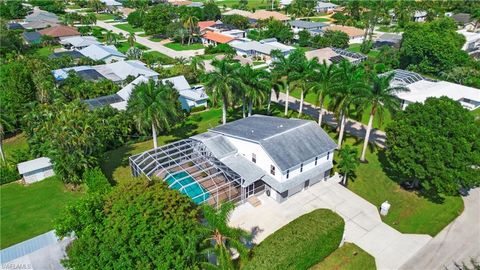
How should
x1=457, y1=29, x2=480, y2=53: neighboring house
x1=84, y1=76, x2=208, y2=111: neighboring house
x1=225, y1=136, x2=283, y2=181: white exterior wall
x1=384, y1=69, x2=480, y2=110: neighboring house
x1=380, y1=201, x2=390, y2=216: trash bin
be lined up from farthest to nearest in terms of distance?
x1=457, y1=29, x2=480, y2=53: neighboring house, x1=384, y1=69, x2=480, y2=110: neighboring house, x1=84, y1=76, x2=208, y2=111: neighboring house, x1=225, y1=136, x2=283, y2=181: white exterior wall, x1=380, y1=201, x2=390, y2=216: trash bin

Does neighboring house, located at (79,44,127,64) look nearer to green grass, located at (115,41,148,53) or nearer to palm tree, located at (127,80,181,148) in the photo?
green grass, located at (115,41,148,53)

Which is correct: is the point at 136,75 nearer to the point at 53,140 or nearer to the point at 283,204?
the point at 53,140

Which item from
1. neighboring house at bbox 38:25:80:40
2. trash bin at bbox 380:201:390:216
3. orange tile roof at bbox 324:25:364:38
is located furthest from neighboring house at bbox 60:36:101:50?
trash bin at bbox 380:201:390:216

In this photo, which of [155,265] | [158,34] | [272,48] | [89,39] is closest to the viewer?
[155,265]

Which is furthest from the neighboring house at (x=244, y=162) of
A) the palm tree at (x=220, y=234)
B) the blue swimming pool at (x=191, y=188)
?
the palm tree at (x=220, y=234)

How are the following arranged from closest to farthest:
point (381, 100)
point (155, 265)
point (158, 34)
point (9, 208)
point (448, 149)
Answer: point (155, 265) → point (448, 149) → point (9, 208) → point (381, 100) → point (158, 34)

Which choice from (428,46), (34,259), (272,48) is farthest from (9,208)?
(428,46)

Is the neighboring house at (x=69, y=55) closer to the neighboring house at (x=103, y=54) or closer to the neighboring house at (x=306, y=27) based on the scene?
the neighboring house at (x=103, y=54)

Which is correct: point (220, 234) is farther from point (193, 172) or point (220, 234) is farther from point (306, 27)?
point (306, 27)
